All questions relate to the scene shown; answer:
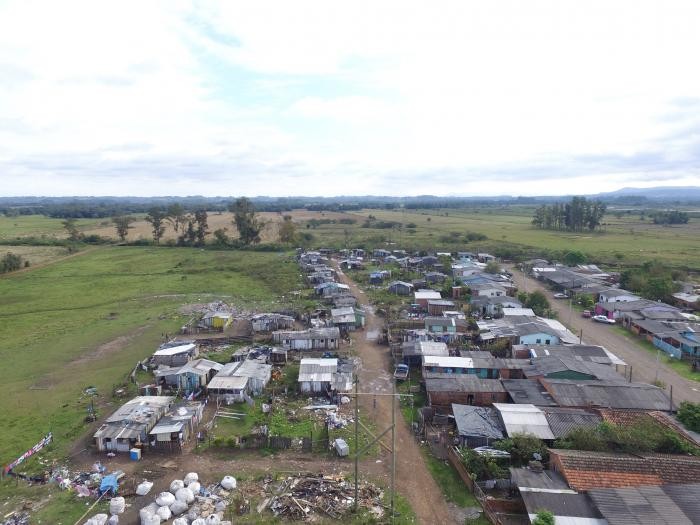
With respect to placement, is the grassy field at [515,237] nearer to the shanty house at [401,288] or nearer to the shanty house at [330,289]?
the shanty house at [401,288]

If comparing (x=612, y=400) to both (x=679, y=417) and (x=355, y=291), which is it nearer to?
(x=679, y=417)

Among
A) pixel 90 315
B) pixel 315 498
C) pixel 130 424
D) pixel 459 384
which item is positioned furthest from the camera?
pixel 90 315

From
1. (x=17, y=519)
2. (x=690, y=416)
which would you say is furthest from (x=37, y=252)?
(x=690, y=416)

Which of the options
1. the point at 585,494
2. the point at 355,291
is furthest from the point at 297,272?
the point at 585,494

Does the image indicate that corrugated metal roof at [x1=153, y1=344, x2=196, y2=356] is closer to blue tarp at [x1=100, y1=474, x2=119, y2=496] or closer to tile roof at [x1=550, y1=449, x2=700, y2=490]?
blue tarp at [x1=100, y1=474, x2=119, y2=496]

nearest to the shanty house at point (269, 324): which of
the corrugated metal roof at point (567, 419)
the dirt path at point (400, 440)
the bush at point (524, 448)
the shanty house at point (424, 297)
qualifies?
the dirt path at point (400, 440)

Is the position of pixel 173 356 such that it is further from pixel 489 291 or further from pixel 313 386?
pixel 489 291
